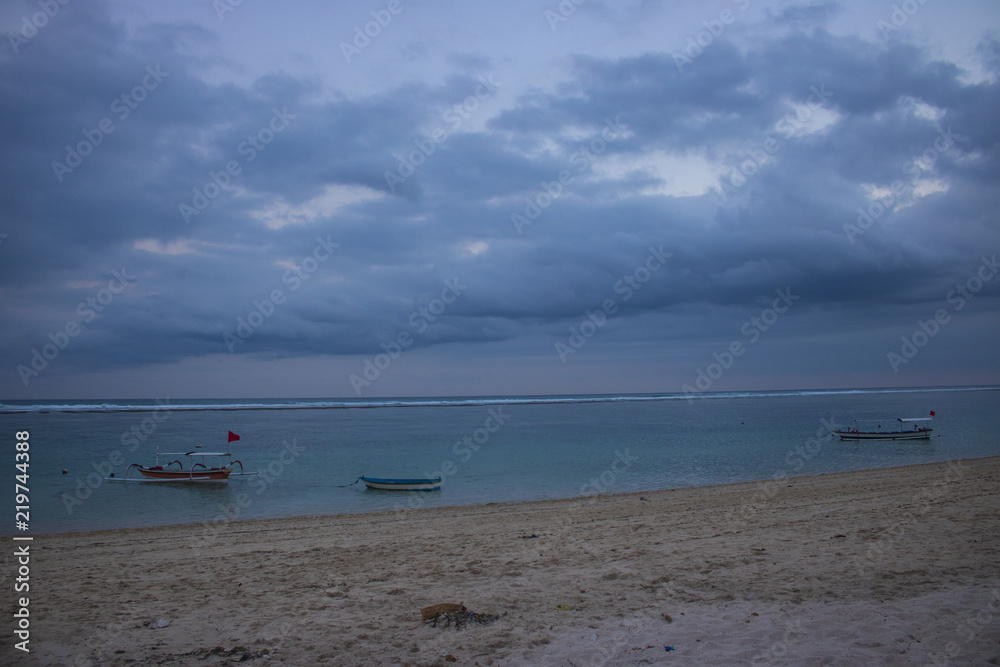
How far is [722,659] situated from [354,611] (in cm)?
527

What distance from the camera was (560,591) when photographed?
9.24 metres

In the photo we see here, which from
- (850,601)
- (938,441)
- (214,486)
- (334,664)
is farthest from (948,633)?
(938,441)

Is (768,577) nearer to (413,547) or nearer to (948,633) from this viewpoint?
(948,633)

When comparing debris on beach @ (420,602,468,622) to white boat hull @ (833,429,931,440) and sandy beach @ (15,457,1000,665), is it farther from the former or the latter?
white boat hull @ (833,429,931,440)

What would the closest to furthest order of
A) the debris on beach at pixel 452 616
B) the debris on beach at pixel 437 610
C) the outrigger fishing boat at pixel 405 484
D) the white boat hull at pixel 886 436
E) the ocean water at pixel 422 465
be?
the debris on beach at pixel 452 616, the debris on beach at pixel 437 610, the ocean water at pixel 422 465, the outrigger fishing boat at pixel 405 484, the white boat hull at pixel 886 436

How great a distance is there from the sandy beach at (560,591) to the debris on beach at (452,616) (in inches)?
6.1

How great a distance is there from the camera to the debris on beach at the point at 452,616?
25.8 feet

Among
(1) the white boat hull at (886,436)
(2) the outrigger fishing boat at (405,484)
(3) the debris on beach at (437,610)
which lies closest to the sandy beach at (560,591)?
(3) the debris on beach at (437,610)

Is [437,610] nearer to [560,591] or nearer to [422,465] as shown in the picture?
[560,591]

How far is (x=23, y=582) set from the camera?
1117 centimetres

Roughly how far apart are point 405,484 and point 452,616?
789 inches

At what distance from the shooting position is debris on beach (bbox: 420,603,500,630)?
7.87m

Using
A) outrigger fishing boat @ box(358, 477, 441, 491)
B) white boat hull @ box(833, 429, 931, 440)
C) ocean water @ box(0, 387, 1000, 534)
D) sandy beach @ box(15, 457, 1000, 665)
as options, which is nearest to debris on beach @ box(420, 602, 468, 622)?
sandy beach @ box(15, 457, 1000, 665)

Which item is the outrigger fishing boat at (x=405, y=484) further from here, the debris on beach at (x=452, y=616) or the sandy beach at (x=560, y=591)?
the debris on beach at (x=452, y=616)
